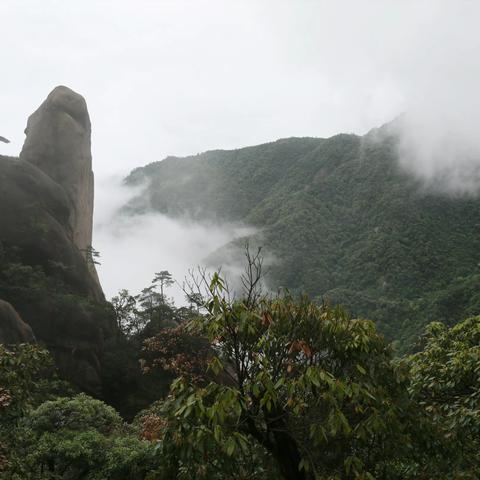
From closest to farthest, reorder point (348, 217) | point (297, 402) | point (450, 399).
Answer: point (297, 402) → point (450, 399) → point (348, 217)

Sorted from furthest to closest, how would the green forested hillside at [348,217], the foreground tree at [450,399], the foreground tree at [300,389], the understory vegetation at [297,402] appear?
the green forested hillside at [348,217]
the foreground tree at [450,399]
the foreground tree at [300,389]
the understory vegetation at [297,402]

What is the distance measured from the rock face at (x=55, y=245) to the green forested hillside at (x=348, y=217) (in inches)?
963

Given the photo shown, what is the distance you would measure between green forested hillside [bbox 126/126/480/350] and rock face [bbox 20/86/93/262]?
2419 centimetres

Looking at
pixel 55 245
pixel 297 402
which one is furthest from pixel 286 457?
pixel 55 245

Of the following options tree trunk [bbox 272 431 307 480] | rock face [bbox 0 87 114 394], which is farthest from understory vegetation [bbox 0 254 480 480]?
rock face [bbox 0 87 114 394]

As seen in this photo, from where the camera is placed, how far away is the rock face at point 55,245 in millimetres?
30156

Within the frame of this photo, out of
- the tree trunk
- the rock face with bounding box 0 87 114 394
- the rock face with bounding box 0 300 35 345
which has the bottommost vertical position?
the tree trunk

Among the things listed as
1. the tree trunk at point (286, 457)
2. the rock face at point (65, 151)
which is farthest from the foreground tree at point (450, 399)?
the rock face at point (65, 151)

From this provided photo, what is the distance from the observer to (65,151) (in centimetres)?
4388

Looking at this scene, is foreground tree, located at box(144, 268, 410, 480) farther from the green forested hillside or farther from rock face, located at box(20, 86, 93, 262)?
rock face, located at box(20, 86, 93, 262)

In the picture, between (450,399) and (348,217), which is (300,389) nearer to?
(450,399)

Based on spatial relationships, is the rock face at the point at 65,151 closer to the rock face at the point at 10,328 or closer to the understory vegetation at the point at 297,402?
the rock face at the point at 10,328

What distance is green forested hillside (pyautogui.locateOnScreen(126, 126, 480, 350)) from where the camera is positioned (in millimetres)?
62125

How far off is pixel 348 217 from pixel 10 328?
246ft
